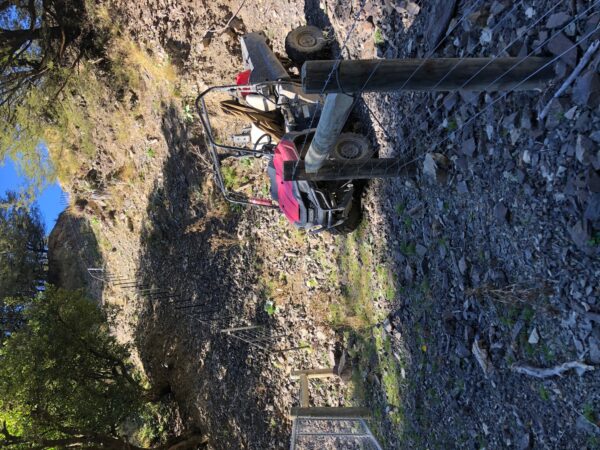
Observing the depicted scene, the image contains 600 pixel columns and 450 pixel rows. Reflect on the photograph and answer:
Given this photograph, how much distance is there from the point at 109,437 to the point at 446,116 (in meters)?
8.66

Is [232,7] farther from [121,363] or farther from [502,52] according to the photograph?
[121,363]

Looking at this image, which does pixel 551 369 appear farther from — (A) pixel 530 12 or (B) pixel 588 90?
(A) pixel 530 12

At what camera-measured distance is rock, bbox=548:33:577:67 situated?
3043 mm

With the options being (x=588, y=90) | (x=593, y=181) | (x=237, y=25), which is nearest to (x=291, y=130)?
(x=237, y=25)

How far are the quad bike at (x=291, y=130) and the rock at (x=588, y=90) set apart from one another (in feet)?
8.31

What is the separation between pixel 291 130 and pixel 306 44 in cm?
114

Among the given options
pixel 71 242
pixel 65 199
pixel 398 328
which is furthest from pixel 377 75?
pixel 71 242

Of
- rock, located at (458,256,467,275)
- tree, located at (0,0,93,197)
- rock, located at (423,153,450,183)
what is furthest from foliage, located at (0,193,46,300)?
rock, located at (458,256,467,275)

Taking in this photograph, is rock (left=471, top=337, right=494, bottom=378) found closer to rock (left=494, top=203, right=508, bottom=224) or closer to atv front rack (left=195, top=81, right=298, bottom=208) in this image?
rock (left=494, top=203, right=508, bottom=224)

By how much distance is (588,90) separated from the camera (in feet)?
9.64

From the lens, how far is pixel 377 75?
9.37 ft

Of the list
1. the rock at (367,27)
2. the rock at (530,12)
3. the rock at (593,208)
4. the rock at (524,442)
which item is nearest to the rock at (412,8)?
the rock at (367,27)

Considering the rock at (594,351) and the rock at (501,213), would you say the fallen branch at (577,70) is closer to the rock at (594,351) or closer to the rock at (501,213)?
the rock at (501,213)

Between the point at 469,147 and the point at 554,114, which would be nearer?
the point at 554,114
